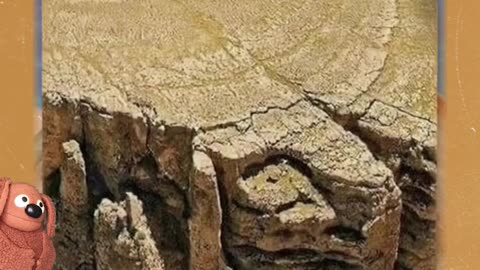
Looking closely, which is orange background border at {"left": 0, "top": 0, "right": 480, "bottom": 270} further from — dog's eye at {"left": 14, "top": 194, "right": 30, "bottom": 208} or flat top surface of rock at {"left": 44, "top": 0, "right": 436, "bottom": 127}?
dog's eye at {"left": 14, "top": 194, "right": 30, "bottom": 208}

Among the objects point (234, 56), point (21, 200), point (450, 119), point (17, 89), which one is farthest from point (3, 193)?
point (450, 119)

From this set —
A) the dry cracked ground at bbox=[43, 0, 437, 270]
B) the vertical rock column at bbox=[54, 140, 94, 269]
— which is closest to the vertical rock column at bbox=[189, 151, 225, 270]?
the dry cracked ground at bbox=[43, 0, 437, 270]

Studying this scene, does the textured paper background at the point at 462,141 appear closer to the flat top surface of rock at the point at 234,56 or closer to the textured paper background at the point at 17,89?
the flat top surface of rock at the point at 234,56

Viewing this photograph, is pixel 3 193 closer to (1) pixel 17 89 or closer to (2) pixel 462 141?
(1) pixel 17 89

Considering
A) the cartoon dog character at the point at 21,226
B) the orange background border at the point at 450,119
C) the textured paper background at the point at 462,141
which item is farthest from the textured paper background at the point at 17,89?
the textured paper background at the point at 462,141

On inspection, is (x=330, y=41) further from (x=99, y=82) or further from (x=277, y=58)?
(x=99, y=82)

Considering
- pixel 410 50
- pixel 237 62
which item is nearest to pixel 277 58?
pixel 237 62

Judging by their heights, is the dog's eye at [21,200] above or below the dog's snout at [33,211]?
above
